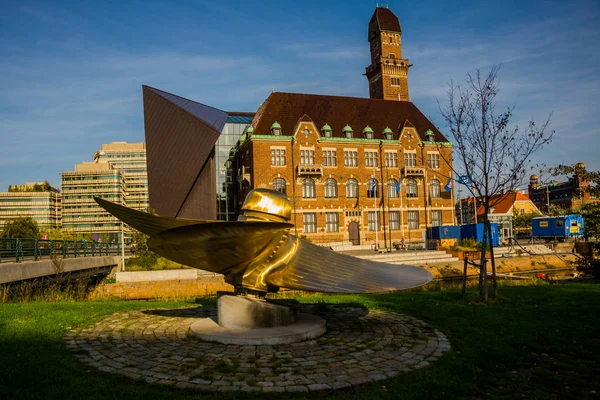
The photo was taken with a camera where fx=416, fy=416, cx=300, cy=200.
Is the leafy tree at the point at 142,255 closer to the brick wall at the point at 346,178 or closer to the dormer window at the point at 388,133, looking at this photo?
the brick wall at the point at 346,178

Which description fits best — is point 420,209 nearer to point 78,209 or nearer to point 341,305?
point 341,305

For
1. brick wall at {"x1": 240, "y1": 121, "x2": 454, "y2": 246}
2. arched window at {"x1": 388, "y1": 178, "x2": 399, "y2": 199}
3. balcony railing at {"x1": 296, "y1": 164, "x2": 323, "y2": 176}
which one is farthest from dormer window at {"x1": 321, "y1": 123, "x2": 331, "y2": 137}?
arched window at {"x1": 388, "y1": 178, "x2": 399, "y2": 199}

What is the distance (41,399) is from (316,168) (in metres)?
38.0

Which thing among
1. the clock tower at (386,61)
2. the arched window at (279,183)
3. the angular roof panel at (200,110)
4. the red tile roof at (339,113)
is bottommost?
the angular roof panel at (200,110)

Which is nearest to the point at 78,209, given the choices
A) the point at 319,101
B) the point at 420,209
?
the point at 319,101

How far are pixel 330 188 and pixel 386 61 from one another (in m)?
23.2

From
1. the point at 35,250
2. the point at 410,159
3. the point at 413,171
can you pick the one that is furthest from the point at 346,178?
the point at 35,250

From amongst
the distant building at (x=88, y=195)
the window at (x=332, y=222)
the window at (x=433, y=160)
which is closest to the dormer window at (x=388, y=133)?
the window at (x=433, y=160)

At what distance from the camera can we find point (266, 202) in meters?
7.89

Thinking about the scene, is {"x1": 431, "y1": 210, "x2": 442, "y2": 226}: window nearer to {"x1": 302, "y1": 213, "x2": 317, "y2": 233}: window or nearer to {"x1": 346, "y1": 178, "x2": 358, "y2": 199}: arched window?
{"x1": 346, "y1": 178, "x2": 358, "y2": 199}: arched window

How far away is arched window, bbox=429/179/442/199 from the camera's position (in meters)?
46.8

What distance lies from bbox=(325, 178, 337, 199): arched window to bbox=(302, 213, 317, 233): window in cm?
256

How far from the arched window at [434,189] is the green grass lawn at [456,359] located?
37470 millimetres

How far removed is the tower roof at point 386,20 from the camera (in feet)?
191
